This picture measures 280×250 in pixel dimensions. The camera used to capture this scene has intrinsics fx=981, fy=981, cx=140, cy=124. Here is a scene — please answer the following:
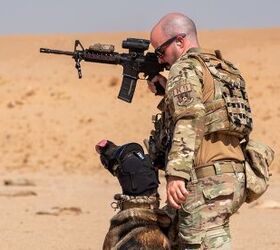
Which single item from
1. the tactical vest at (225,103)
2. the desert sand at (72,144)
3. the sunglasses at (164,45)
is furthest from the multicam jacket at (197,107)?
the desert sand at (72,144)

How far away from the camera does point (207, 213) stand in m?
4.86

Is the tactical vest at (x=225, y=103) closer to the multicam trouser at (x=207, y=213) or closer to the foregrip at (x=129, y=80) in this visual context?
the multicam trouser at (x=207, y=213)

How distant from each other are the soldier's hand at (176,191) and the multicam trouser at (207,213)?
0.76 ft

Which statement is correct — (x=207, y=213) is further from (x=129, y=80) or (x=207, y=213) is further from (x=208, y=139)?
(x=129, y=80)

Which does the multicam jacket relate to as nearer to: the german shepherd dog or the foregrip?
the german shepherd dog

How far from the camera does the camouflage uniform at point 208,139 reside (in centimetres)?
476

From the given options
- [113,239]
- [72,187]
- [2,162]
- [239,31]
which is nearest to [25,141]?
[2,162]

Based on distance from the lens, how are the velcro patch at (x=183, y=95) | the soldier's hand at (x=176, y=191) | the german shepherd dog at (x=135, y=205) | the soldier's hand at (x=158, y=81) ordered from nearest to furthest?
the soldier's hand at (x=176, y=191)
the velcro patch at (x=183, y=95)
the german shepherd dog at (x=135, y=205)
the soldier's hand at (x=158, y=81)

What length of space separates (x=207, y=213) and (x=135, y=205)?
0.60 m

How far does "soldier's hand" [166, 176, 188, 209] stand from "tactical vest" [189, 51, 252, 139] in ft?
1.21

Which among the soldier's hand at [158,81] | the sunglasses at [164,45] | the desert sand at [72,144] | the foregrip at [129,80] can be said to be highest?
the desert sand at [72,144]

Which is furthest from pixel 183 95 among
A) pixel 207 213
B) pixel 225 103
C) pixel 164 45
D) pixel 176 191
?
pixel 207 213

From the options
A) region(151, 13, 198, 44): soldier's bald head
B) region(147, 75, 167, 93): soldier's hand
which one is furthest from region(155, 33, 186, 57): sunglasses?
region(147, 75, 167, 93): soldier's hand

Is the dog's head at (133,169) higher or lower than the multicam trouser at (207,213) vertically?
higher
